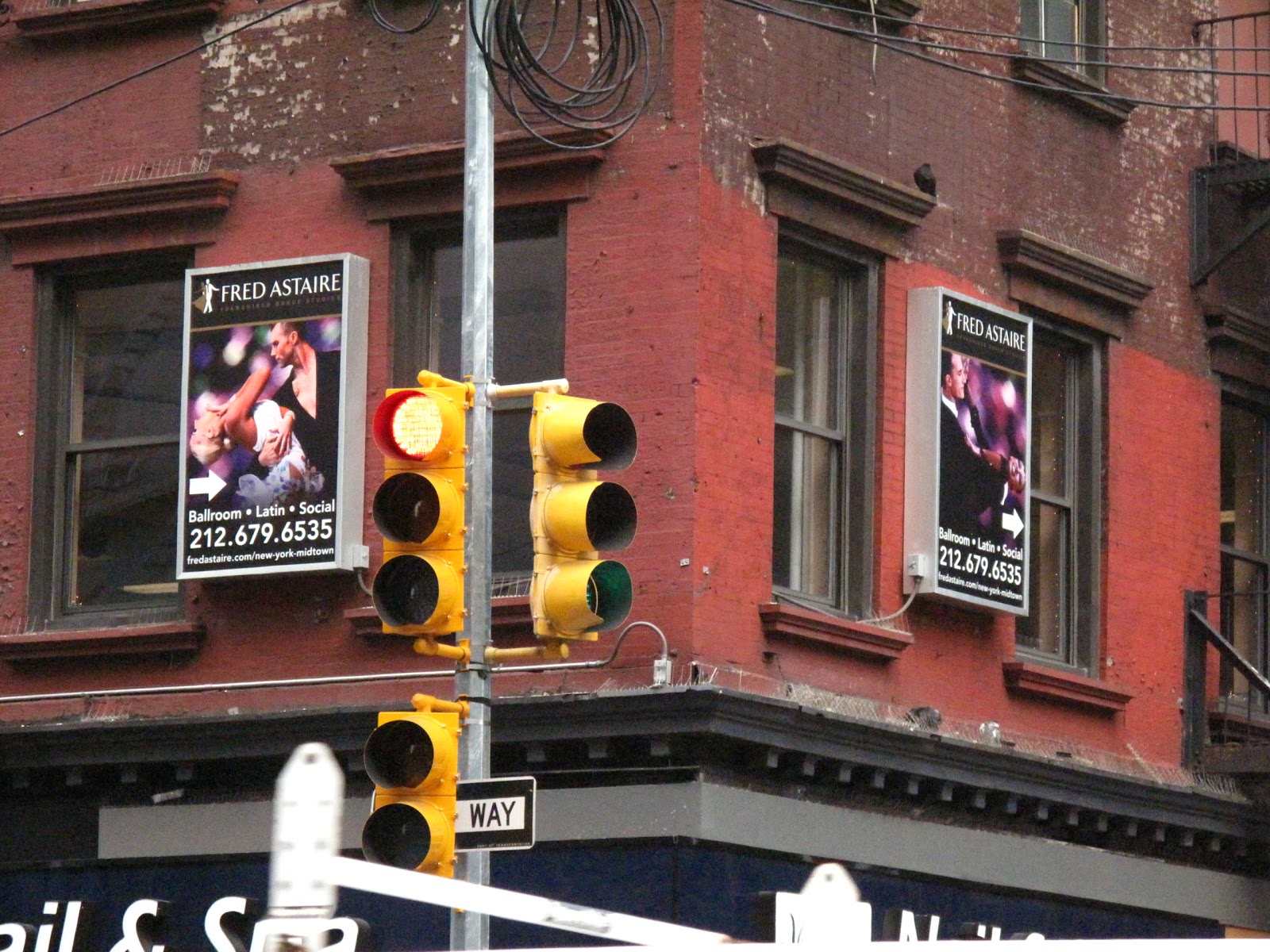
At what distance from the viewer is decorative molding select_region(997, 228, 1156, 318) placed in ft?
53.9

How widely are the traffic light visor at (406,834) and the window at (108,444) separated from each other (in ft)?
20.0

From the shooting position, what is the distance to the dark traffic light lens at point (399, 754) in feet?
32.1

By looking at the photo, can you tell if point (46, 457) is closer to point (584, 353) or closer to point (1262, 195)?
point (584, 353)

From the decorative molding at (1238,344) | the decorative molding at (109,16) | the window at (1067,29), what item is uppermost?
the window at (1067,29)

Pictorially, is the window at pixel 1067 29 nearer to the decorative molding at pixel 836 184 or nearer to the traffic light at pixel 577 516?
the decorative molding at pixel 836 184

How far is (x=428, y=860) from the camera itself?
381 inches

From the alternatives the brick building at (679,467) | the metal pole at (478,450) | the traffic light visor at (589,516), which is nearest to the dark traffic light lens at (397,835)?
the metal pole at (478,450)

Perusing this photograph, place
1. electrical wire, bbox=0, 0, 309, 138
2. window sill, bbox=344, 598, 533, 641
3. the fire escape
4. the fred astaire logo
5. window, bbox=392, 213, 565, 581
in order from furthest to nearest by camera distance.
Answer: the fire escape, electrical wire, bbox=0, 0, 309, 138, the fred astaire logo, window, bbox=392, 213, 565, 581, window sill, bbox=344, 598, 533, 641

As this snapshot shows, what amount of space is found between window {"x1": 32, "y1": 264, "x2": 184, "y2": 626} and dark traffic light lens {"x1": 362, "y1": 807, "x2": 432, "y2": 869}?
6086 mm

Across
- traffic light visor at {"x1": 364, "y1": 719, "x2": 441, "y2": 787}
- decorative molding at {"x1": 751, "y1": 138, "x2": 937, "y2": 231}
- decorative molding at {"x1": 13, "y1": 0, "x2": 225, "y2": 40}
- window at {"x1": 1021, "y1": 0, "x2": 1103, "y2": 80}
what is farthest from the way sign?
window at {"x1": 1021, "y1": 0, "x2": 1103, "y2": 80}

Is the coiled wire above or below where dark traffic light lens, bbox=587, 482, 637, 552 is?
above

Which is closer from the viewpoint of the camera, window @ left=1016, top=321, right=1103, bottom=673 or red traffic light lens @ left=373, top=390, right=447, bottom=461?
red traffic light lens @ left=373, top=390, right=447, bottom=461

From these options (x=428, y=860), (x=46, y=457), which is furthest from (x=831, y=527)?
(x=428, y=860)

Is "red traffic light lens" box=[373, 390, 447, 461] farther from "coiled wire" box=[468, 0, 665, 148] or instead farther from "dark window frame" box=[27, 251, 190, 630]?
"dark window frame" box=[27, 251, 190, 630]
